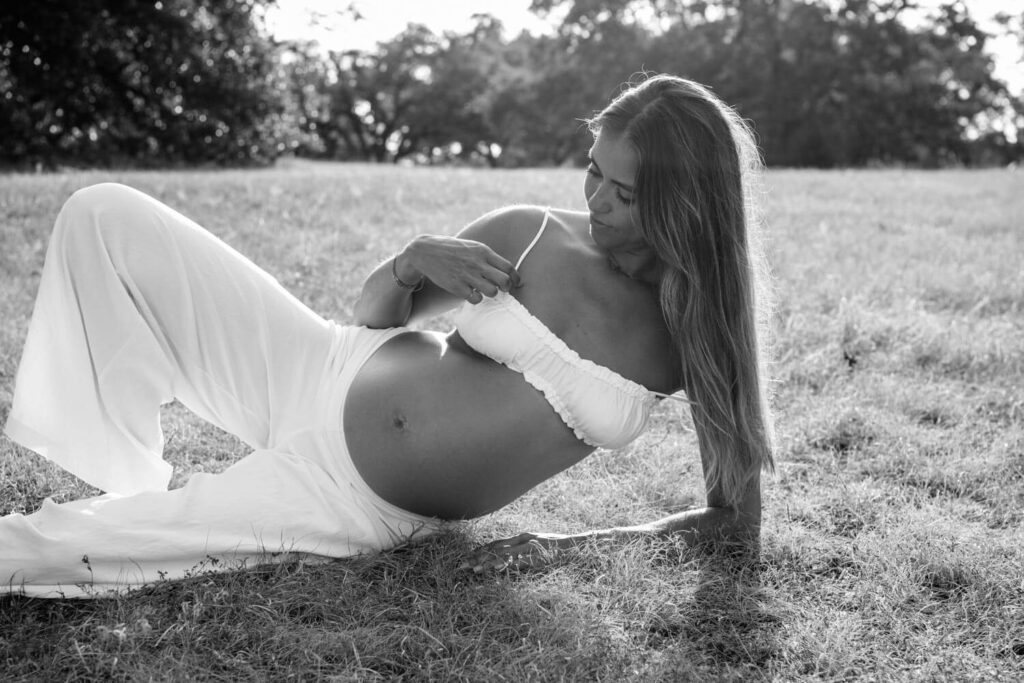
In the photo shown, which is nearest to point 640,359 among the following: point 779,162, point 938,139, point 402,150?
point 779,162

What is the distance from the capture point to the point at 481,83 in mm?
41188

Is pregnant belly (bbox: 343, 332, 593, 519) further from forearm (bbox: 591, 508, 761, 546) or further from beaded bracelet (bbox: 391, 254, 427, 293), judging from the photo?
forearm (bbox: 591, 508, 761, 546)

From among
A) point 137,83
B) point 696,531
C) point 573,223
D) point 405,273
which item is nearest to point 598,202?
point 573,223

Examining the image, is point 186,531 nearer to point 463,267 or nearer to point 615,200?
point 463,267

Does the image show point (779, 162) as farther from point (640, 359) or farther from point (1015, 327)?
point (640, 359)

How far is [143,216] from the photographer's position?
2957 mm

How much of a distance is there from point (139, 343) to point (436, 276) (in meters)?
0.92

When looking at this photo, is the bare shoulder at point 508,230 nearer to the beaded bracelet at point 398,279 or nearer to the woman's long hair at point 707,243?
the beaded bracelet at point 398,279

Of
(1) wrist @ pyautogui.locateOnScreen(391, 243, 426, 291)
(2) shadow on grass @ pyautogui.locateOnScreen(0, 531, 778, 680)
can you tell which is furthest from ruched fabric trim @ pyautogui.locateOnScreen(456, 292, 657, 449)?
(2) shadow on grass @ pyautogui.locateOnScreen(0, 531, 778, 680)

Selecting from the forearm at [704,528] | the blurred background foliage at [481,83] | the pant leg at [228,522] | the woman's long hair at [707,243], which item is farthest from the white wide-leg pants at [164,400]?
the blurred background foliage at [481,83]

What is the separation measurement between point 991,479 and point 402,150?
144 feet

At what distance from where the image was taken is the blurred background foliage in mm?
13414

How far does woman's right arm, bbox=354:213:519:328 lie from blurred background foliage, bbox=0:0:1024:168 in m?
5.15

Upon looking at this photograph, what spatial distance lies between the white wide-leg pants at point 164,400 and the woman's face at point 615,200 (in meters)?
0.86
